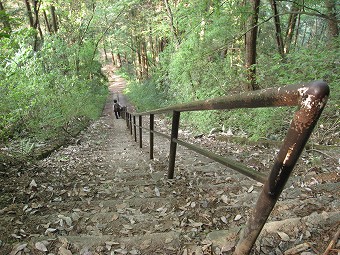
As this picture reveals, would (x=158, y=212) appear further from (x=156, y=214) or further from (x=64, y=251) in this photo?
(x=64, y=251)

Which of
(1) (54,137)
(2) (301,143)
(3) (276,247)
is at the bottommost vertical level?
(1) (54,137)

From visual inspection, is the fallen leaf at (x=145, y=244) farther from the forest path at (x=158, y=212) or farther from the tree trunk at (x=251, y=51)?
the tree trunk at (x=251, y=51)

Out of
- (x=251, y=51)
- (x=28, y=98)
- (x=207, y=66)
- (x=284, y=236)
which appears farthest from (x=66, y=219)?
(x=207, y=66)

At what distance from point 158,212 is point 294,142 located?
1839 millimetres

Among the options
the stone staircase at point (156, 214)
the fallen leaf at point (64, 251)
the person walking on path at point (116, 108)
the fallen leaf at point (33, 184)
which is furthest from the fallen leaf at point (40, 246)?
the person walking on path at point (116, 108)

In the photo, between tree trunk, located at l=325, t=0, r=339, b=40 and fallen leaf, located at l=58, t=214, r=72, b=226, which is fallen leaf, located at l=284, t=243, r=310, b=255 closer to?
fallen leaf, located at l=58, t=214, r=72, b=226

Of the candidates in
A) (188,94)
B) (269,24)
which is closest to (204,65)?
(188,94)

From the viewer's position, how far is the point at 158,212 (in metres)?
2.51

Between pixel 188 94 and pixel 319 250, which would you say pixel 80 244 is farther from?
pixel 188 94

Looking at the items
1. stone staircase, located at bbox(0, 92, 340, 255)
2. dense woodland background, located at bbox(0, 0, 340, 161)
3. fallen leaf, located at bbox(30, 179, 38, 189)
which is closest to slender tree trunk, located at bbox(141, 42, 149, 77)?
dense woodland background, located at bbox(0, 0, 340, 161)

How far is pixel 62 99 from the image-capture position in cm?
870

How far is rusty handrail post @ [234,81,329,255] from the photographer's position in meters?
0.87

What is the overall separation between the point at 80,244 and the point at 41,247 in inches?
11.5

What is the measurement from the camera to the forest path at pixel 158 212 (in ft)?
5.82
